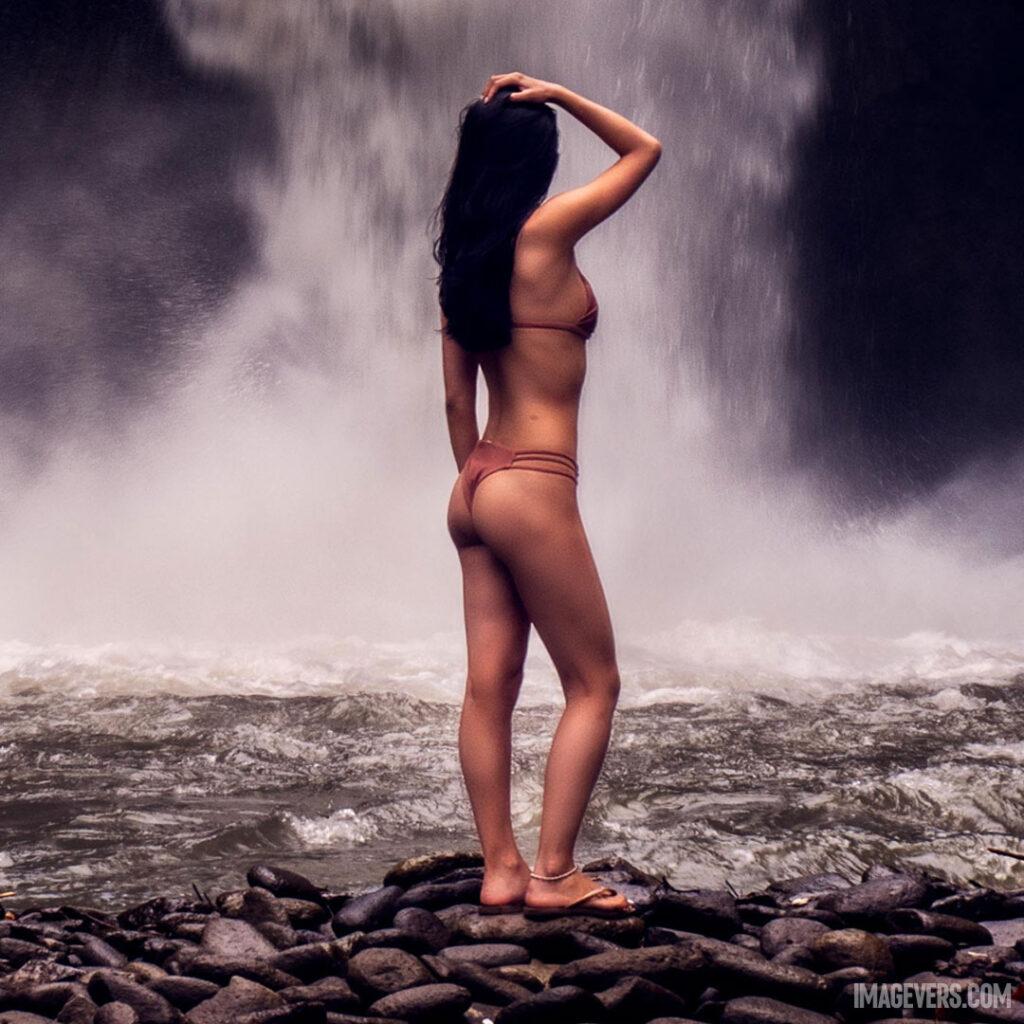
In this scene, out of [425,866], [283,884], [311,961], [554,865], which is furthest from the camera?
[425,866]

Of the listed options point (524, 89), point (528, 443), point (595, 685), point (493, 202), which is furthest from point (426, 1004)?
point (524, 89)

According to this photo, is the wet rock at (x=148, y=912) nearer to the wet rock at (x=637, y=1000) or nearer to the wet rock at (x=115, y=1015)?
the wet rock at (x=115, y=1015)

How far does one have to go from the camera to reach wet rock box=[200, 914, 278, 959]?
2.74m

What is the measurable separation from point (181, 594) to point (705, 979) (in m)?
10.6

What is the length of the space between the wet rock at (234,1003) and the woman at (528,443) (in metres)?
0.72

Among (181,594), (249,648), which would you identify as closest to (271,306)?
(181,594)

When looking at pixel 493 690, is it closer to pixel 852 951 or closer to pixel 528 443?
pixel 528 443

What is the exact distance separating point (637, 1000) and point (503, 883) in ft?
2.28

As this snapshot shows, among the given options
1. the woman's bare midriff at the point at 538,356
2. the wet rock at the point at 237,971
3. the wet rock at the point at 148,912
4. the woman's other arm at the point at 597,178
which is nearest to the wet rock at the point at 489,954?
the wet rock at the point at 237,971

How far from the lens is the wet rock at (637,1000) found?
235cm

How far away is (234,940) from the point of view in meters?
2.81

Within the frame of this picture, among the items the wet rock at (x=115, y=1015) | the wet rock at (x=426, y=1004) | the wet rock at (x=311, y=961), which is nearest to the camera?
the wet rock at (x=115, y=1015)

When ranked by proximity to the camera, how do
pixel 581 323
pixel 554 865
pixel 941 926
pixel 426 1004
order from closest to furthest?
pixel 426 1004, pixel 941 926, pixel 554 865, pixel 581 323

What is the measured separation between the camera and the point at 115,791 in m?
5.24
